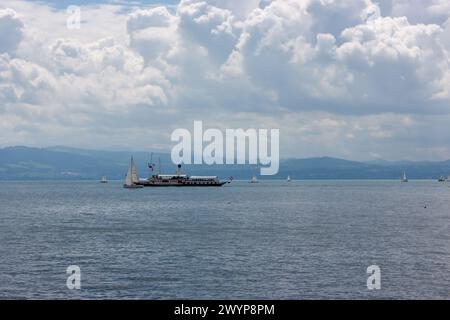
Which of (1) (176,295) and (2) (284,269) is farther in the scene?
(2) (284,269)

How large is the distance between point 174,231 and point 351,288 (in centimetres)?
5132

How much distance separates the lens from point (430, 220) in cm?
12788

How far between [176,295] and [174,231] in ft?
166
